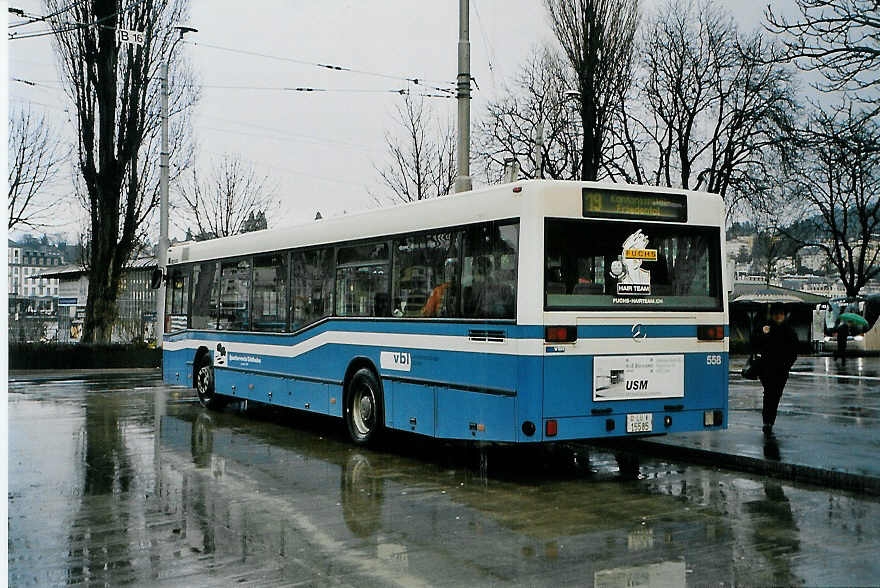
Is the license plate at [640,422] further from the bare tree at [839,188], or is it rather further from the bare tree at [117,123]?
the bare tree at [117,123]

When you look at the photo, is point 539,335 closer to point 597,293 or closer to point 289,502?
point 597,293

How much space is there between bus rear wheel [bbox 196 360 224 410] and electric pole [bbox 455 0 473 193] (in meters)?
5.30

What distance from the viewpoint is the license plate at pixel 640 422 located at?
418 inches

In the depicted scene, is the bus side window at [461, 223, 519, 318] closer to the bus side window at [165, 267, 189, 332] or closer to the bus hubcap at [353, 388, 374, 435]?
the bus hubcap at [353, 388, 374, 435]

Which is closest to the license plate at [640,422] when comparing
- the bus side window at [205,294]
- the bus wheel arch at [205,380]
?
the bus side window at [205,294]

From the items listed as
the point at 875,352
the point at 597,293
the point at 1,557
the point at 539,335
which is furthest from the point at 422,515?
the point at 875,352

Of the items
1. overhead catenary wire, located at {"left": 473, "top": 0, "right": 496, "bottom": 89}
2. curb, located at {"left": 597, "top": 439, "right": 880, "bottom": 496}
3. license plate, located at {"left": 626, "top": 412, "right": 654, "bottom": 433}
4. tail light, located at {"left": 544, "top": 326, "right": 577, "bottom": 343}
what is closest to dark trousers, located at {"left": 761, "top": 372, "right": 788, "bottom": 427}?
curb, located at {"left": 597, "top": 439, "right": 880, "bottom": 496}

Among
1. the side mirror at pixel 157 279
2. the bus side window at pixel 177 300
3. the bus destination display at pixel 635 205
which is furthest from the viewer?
the side mirror at pixel 157 279

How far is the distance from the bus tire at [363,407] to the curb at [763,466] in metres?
2.77

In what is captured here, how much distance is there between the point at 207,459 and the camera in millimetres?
11977

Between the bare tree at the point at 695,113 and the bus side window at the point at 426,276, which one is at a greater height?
the bare tree at the point at 695,113

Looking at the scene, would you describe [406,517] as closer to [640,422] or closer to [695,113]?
[640,422]

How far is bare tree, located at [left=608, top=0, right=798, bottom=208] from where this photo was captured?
113 ft

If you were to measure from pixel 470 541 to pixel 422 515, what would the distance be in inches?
42.1
